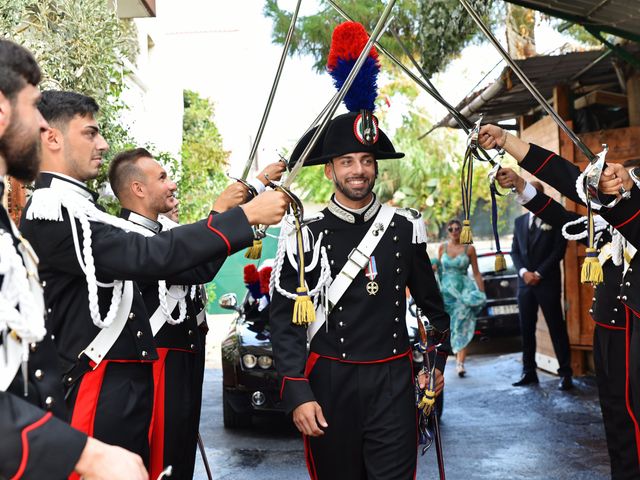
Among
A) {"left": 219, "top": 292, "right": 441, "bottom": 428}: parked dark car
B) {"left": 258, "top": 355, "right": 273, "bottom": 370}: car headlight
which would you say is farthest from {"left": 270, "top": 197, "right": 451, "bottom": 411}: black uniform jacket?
{"left": 258, "top": 355, "right": 273, "bottom": 370}: car headlight

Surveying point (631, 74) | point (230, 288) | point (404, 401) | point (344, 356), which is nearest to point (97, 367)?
point (344, 356)

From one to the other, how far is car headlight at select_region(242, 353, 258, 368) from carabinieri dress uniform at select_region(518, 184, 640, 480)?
337 cm

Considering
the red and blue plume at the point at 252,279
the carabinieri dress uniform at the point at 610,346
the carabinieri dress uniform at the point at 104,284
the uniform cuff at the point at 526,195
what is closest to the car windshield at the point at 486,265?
the red and blue plume at the point at 252,279

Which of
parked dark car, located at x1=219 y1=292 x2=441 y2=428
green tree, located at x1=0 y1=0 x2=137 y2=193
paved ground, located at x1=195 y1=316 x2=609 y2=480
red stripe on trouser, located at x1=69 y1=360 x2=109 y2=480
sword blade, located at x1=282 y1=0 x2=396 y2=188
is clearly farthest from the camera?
parked dark car, located at x1=219 y1=292 x2=441 y2=428

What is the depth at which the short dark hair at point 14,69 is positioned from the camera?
2143mm

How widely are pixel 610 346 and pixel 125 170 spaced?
2904 mm

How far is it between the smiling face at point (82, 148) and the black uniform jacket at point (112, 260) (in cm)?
13

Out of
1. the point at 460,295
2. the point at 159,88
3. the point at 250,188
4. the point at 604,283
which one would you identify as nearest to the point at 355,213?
the point at 250,188

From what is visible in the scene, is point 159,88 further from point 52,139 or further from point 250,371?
point 52,139

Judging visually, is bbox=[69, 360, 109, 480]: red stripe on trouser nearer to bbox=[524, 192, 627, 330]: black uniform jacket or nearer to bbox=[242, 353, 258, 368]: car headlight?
bbox=[524, 192, 627, 330]: black uniform jacket

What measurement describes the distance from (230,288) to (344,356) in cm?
1551

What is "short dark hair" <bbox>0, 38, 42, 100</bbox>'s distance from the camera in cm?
214

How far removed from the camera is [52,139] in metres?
3.37

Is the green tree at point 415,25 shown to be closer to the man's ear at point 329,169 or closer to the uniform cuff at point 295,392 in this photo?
the man's ear at point 329,169
